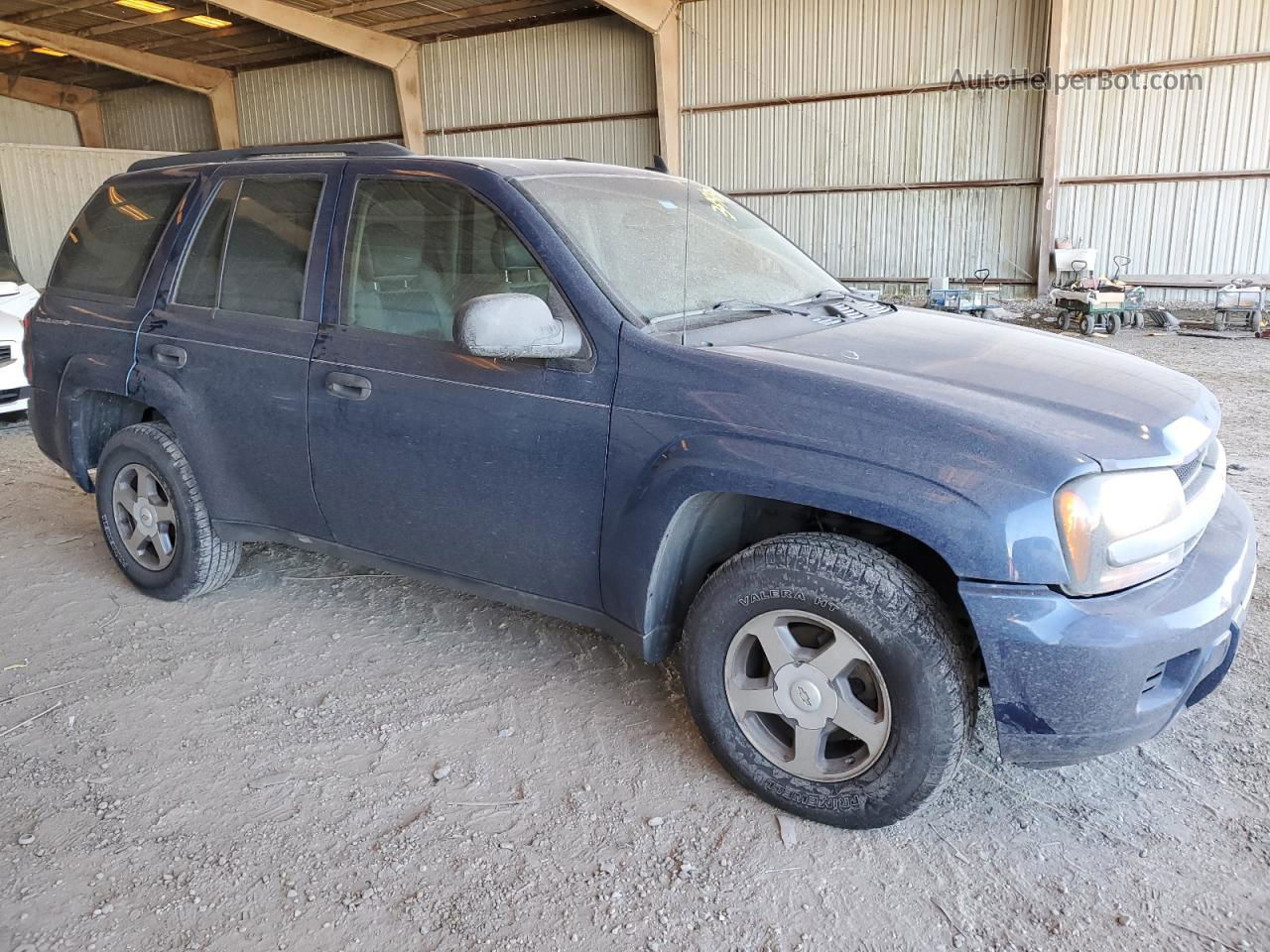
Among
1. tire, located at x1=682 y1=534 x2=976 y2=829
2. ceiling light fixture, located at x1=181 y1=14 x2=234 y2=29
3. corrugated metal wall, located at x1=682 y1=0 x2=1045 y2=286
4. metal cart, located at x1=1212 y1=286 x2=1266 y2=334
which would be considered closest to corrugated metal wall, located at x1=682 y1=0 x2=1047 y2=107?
corrugated metal wall, located at x1=682 y1=0 x2=1045 y2=286

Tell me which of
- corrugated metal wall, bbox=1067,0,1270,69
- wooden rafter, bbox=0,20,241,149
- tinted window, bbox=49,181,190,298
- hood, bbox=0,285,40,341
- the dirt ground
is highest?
wooden rafter, bbox=0,20,241,149

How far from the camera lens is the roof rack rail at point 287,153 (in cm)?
333

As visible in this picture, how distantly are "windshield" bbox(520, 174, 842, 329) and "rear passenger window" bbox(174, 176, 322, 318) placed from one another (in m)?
0.92

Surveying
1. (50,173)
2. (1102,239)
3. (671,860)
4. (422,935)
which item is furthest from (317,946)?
(50,173)

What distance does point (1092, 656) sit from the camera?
212 cm

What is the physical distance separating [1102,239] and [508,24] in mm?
11381

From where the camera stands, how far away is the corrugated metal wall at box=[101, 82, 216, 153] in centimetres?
2302

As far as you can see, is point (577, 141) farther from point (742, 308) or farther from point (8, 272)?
point (742, 308)

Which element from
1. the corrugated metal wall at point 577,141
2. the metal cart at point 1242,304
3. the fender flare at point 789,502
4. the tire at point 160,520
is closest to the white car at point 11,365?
the tire at point 160,520

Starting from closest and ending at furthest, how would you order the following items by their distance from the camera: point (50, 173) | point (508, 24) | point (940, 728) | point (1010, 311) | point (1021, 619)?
point (1021, 619) < point (940, 728) < point (1010, 311) < point (50, 173) < point (508, 24)

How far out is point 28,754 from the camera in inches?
116

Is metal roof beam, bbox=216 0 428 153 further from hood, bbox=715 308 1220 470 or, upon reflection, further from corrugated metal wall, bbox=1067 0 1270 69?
hood, bbox=715 308 1220 470

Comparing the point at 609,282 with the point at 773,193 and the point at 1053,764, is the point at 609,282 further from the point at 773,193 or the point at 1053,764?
the point at 773,193

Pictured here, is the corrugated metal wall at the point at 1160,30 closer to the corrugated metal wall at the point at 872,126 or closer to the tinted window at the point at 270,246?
the corrugated metal wall at the point at 872,126
